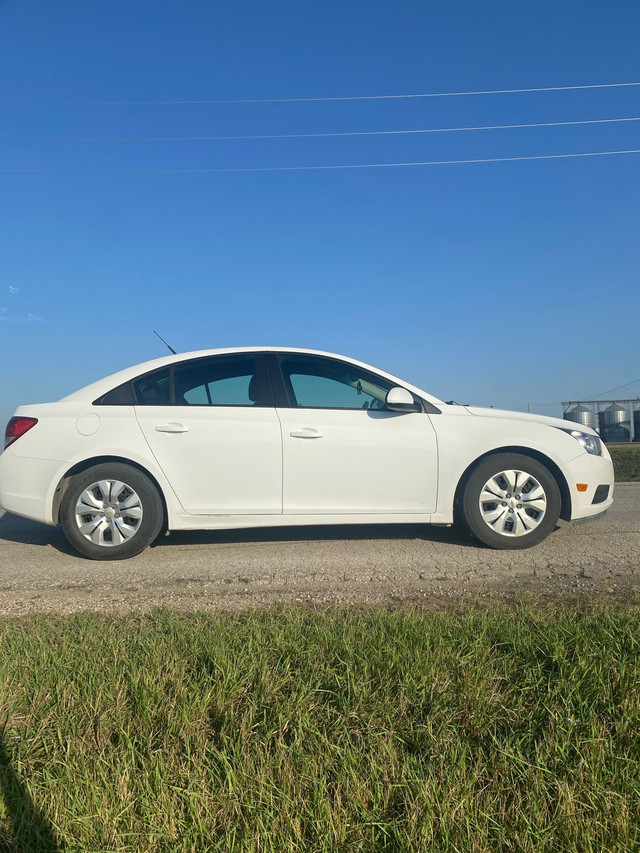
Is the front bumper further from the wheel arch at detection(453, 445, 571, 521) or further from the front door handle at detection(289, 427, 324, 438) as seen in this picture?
the front door handle at detection(289, 427, 324, 438)

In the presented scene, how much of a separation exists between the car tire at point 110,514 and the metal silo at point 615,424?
1892 inches

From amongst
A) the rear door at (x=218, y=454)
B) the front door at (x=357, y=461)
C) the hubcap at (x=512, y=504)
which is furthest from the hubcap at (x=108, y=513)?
the hubcap at (x=512, y=504)

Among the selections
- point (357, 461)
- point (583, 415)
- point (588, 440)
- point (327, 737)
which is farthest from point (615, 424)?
point (327, 737)

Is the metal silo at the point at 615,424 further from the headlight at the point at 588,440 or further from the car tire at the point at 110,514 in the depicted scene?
the car tire at the point at 110,514

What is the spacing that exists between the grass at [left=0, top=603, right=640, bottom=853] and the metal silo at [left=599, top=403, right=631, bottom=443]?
49224 millimetres

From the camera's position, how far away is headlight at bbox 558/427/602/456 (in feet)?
16.4

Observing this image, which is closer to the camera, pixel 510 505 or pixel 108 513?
pixel 108 513

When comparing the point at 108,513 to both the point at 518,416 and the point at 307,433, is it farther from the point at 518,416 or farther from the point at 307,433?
the point at 518,416

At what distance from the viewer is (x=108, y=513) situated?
15.4ft

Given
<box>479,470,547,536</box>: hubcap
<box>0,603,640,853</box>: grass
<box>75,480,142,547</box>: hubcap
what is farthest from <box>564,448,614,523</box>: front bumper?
<box>75,480,142,547</box>: hubcap

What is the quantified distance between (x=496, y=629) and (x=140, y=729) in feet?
4.92

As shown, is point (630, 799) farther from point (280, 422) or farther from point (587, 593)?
point (280, 422)

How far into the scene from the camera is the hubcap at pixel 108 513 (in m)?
4.69

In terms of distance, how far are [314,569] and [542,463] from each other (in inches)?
82.3
